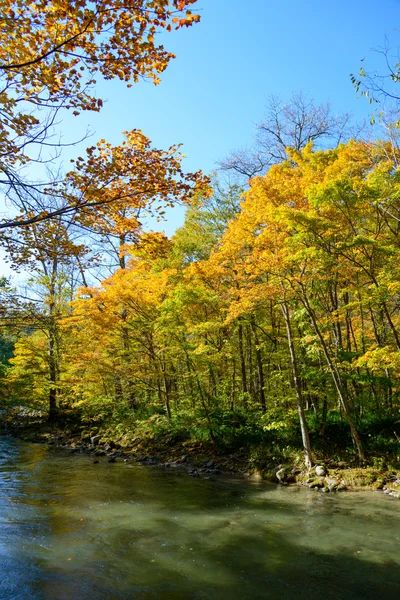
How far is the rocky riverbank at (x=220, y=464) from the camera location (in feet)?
26.8

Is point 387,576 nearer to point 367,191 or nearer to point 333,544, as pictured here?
point 333,544

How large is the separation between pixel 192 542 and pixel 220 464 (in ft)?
17.1

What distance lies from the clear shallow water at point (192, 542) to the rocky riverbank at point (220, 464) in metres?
0.48

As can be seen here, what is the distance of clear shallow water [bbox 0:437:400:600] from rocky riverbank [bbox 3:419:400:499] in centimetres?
48

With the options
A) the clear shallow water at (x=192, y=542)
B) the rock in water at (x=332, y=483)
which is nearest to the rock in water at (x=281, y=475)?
the clear shallow water at (x=192, y=542)

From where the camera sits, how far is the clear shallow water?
4.19 m

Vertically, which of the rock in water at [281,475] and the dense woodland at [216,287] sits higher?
the dense woodland at [216,287]

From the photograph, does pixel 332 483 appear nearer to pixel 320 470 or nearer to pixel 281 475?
pixel 320 470

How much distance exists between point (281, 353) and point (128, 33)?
8390mm

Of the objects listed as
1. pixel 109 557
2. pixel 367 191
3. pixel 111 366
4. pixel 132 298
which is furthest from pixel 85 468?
pixel 367 191

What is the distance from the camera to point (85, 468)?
34.1ft

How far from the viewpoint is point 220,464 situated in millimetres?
10453

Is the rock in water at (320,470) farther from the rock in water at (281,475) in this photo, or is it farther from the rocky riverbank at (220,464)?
the rock in water at (281,475)

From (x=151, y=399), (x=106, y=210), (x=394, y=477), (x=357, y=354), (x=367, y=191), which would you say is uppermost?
(x=367, y=191)
